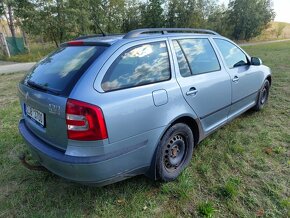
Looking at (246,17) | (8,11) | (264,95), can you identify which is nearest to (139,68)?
(264,95)

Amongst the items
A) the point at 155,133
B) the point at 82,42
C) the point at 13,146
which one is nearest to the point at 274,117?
the point at 155,133

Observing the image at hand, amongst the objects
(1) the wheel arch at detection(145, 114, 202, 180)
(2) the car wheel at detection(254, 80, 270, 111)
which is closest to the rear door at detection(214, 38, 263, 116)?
(2) the car wheel at detection(254, 80, 270, 111)

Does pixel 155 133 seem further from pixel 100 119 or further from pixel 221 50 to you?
pixel 221 50

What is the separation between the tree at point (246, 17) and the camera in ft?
98.5

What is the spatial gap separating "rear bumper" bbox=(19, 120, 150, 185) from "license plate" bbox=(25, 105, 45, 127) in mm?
212

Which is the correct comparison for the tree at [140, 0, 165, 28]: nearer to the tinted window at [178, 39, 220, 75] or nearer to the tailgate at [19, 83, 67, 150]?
the tinted window at [178, 39, 220, 75]

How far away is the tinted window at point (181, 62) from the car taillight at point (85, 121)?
1154 mm

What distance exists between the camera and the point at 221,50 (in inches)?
133

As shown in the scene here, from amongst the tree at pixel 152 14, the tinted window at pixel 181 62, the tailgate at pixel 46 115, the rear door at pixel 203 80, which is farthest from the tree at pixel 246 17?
the tailgate at pixel 46 115

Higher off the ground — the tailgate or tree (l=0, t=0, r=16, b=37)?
tree (l=0, t=0, r=16, b=37)

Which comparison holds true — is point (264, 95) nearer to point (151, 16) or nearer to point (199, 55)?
point (199, 55)

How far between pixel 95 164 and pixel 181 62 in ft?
4.77

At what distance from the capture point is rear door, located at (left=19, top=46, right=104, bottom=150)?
2020 millimetres

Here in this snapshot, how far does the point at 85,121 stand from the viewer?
189 cm
